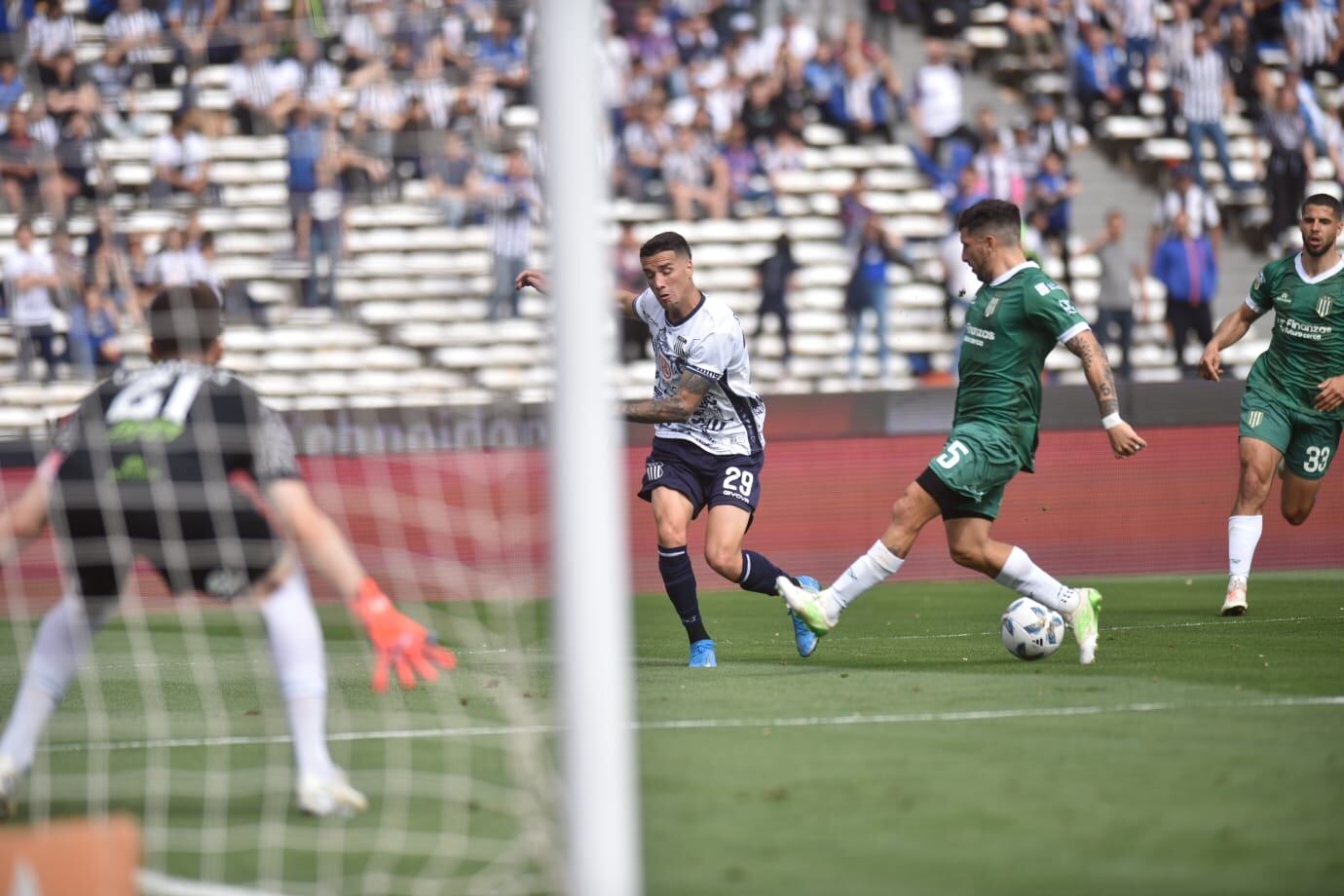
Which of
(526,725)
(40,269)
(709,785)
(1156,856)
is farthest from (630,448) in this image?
(1156,856)

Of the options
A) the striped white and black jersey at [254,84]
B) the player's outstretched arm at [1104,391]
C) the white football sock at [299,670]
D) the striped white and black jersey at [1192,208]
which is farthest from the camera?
the striped white and black jersey at [1192,208]

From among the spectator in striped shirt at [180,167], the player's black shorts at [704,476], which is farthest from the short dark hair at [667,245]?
the spectator in striped shirt at [180,167]

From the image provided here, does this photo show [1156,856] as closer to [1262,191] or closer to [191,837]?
[191,837]

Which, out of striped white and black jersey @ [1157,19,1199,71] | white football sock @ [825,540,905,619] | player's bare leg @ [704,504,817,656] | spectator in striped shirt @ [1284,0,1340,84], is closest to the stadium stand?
player's bare leg @ [704,504,817,656]

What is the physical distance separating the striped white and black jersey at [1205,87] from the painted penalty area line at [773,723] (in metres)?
14.8

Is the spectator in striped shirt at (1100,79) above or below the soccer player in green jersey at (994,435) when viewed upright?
above

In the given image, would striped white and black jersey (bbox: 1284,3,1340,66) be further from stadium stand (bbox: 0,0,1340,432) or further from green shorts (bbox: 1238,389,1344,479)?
green shorts (bbox: 1238,389,1344,479)

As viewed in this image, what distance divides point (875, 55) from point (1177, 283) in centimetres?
479

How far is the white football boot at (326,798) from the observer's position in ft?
16.8

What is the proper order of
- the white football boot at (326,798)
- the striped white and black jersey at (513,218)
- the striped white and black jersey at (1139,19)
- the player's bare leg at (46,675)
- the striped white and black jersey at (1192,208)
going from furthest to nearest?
1. the striped white and black jersey at (1139,19)
2. the striped white and black jersey at (1192,208)
3. the striped white and black jersey at (513,218)
4. the player's bare leg at (46,675)
5. the white football boot at (326,798)

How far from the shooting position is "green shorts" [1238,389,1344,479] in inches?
403

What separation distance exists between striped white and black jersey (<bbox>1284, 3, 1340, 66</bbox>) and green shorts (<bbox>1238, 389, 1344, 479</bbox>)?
12123 mm

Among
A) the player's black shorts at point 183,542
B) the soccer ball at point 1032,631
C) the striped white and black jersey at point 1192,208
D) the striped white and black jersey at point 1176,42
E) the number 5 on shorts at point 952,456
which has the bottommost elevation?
the soccer ball at point 1032,631

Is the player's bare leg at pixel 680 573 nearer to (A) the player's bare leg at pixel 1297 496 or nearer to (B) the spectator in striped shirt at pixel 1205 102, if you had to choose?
(A) the player's bare leg at pixel 1297 496
